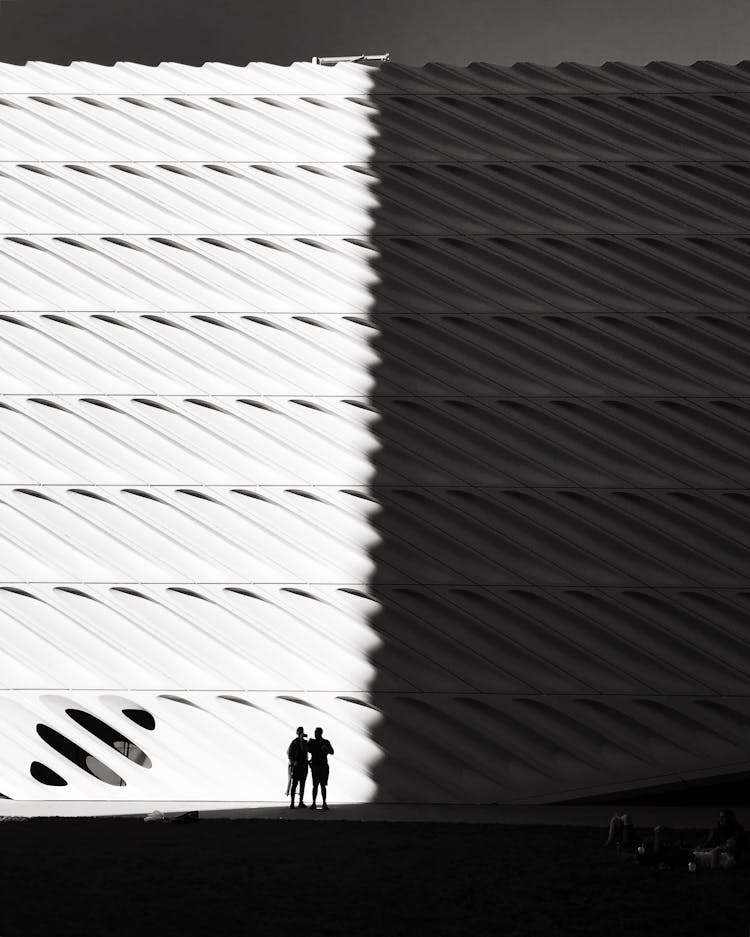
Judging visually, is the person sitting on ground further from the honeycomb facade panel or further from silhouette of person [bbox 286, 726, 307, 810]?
the honeycomb facade panel

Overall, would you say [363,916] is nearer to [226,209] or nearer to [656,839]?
[656,839]

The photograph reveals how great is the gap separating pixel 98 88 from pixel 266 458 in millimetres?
9195

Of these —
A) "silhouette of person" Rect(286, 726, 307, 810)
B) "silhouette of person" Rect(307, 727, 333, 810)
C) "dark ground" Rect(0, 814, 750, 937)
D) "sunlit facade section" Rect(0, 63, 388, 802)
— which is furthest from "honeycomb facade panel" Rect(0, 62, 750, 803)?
"dark ground" Rect(0, 814, 750, 937)

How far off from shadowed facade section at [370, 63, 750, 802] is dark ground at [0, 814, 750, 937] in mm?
4398

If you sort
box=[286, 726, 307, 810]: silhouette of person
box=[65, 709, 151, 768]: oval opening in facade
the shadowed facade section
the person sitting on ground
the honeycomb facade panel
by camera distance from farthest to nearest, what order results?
the shadowed facade section, the honeycomb facade panel, box=[65, 709, 151, 768]: oval opening in facade, box=[286, 726, 307, 810]: silhouette of person, the person sitting on ground

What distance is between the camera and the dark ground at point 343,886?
7.38 m

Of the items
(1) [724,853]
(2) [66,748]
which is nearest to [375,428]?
(2) [66,748]

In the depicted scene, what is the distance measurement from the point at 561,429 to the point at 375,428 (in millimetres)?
3110

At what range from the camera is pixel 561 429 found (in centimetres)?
1859

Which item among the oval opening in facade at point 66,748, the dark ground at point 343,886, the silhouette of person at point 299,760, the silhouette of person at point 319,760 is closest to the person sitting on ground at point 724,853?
the dark ground at point 343,886

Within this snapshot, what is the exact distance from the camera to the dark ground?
738 centimetres

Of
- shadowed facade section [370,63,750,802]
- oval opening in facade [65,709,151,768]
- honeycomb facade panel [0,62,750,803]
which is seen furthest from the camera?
shadowed facade section [370,63,750,802]

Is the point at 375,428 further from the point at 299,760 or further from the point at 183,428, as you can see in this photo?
the point at 299,760

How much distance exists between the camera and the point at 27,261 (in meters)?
19.6
